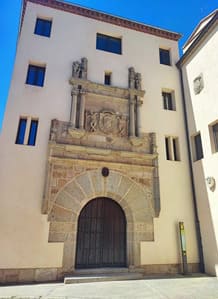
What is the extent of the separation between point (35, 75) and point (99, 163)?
13.7 ft

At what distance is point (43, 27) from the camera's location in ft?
28.3

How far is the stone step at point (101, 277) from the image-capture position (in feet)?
17.9

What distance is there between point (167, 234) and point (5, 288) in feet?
16.3

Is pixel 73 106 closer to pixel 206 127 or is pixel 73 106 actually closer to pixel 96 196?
pixel 96 196

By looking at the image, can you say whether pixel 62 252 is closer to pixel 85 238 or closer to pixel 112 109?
pixel 85 238

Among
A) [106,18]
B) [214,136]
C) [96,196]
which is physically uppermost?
[106,18]

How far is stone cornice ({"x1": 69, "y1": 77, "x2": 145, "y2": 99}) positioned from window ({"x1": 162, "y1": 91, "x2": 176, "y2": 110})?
135cm

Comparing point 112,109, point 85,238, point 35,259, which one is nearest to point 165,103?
point 112,109

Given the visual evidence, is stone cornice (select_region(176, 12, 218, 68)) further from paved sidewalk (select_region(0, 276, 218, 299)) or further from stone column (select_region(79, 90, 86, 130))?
paved sidewalk (select_region(0, 276, 218, 299))

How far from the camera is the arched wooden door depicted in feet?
21.0

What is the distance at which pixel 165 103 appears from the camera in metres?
9.26

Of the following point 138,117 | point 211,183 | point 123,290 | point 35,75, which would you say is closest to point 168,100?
point 138,117

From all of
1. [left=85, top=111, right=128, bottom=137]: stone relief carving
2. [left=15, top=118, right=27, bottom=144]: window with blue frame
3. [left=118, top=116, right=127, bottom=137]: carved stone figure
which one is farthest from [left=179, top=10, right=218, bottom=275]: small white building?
[left=15, top=118, right=27, bottom=144]: window with blue frame

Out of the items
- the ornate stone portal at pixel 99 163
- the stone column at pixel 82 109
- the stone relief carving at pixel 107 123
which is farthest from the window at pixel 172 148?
the stone column at pixel 82 109
